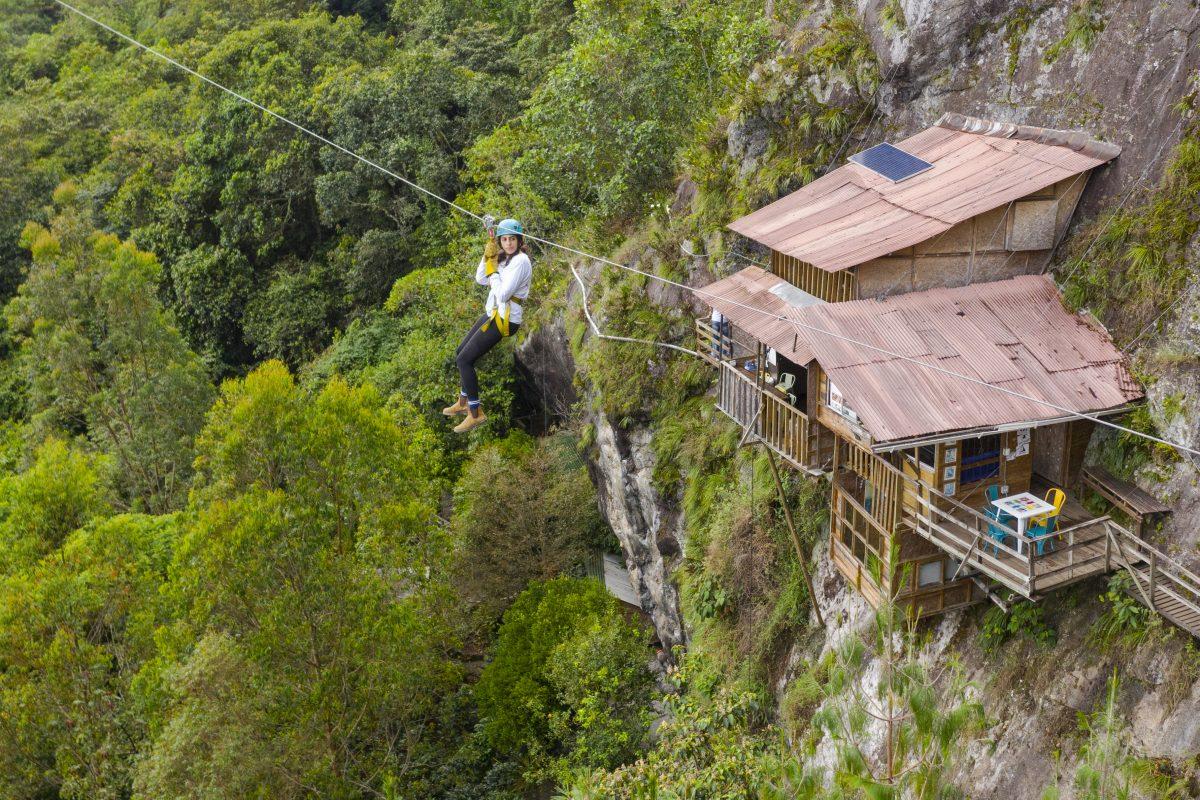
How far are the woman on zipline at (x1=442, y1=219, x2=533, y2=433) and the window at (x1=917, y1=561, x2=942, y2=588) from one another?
6.11 metres

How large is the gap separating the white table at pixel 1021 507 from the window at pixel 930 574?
1378mm

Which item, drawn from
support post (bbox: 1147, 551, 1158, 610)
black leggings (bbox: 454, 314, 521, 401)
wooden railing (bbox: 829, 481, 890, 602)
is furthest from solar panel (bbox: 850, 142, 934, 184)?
support post (bbox: 1147, 551, 1158, 610)

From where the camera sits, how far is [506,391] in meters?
29.2

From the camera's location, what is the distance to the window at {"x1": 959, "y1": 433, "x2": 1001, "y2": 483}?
445 inches

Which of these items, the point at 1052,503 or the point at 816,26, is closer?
the point at 1052,503

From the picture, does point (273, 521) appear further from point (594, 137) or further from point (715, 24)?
point (715, 24)

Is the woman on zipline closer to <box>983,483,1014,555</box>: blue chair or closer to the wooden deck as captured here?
the wooden deck

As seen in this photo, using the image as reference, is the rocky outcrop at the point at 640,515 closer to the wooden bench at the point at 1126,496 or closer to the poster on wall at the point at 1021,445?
the poster on wall at the point at 1021,445

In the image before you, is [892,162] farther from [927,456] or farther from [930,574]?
[930,574]

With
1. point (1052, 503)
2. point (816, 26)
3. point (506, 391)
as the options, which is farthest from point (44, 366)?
point (1052, 503)

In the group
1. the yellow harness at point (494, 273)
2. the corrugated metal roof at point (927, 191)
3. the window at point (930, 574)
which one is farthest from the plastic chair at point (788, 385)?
the yellow harness at point (494, 273)

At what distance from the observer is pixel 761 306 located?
46.2 ft

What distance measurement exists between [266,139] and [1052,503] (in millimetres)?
34577

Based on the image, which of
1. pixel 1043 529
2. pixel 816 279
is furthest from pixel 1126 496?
pixel 816 279
